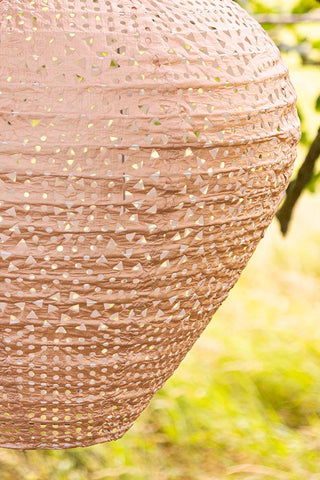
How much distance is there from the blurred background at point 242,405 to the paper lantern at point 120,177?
49cm

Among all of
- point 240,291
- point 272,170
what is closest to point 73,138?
point 272,170

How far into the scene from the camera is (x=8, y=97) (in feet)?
1.66

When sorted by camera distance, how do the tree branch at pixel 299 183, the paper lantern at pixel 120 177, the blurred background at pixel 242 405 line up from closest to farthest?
the paper lantern at pixel 120 177 < the tree branch at pixel 299 183 < the blurred background at pixel 242 405

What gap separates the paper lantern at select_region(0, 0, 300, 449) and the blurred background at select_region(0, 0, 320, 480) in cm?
49

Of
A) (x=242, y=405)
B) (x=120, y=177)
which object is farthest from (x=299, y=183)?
(x=242, y=405)

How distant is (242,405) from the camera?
1664 mm

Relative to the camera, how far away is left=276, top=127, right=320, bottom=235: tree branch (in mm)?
922

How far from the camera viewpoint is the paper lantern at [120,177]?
510 mm

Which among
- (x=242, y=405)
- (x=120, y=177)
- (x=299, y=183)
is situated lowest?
(x=242, y=405)

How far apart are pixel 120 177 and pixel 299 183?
1.58 feet

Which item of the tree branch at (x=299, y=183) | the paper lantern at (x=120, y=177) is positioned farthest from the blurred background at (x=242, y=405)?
the paper lantern at (x=120, y=177)

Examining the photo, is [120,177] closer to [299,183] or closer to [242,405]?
[299,183]

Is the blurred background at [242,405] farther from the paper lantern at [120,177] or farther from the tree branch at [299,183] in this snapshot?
the paper lantern at [120,177]

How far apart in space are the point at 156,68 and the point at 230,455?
1.15 meters
